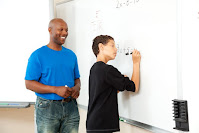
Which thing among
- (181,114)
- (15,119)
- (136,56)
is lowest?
(15,119)

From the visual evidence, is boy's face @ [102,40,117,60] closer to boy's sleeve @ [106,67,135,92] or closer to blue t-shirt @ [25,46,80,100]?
boy's sleeve @ [106,67,135,92]

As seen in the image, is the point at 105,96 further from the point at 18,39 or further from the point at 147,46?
the point at 18,39

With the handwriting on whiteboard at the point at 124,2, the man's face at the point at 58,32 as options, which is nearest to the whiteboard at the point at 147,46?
the handwriting on whiteboard at the point at 124,2

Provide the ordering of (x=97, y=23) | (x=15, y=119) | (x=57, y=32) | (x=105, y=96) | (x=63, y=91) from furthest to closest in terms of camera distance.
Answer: (x=15, y=119), (x=97, y=23), (x=57, y=32), (x=63, y=91), (x=105, y=96)

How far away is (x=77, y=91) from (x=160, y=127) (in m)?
0.60

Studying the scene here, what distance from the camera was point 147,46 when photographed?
5.08ft

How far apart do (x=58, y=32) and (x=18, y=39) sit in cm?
79

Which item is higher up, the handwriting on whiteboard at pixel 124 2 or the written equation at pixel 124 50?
the handwriting on whiteboard at pixel 124 2

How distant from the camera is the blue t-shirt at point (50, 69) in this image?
175 centimetres

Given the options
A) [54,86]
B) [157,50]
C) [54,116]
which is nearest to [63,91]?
[54,86]

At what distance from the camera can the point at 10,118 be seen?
2.83 meters

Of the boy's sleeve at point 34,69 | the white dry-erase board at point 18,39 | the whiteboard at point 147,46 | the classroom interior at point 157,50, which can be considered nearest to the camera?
the classroom interior at point 157,50

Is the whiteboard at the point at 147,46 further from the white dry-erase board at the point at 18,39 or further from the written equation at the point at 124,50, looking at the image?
the white dry-erase board at the point at 18,39

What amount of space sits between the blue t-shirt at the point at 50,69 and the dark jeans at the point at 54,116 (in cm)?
5
